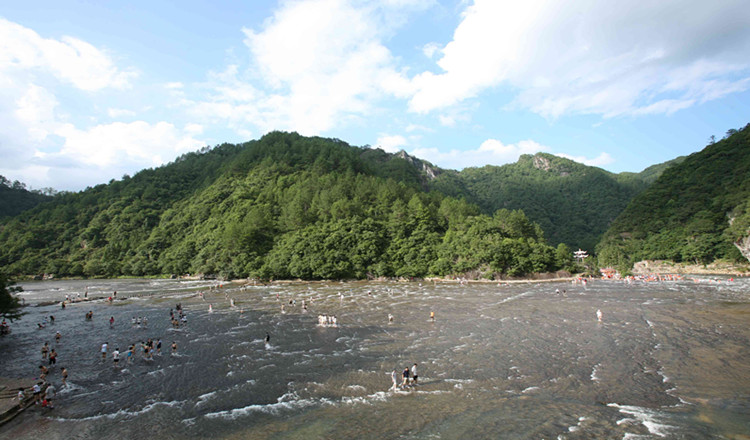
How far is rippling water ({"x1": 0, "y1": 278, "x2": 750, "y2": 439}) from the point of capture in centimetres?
1791

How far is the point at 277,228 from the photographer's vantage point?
4643 inches

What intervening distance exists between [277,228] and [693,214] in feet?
419

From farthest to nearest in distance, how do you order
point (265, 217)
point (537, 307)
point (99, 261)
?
point (99, 261)
point (265, 217)
point (537, 307)

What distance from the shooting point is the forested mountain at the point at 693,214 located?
9756 cm

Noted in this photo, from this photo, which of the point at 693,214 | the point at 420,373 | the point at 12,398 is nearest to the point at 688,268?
the point at 693,214

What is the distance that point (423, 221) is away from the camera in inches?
4304

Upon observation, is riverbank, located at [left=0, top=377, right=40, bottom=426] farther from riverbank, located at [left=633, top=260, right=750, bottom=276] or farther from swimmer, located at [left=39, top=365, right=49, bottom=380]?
riverbank, located at [left=633, top=260, right=750, bottom=276]

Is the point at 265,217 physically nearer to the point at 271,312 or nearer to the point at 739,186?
the point at 271,312

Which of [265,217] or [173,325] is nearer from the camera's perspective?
[173,325]

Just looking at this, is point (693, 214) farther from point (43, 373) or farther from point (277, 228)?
point (43, 373)

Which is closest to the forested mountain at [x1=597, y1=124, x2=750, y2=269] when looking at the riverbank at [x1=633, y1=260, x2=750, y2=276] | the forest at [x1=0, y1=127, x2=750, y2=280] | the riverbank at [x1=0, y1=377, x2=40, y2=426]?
the forest at [x1=0, y1=127, x2=750, y2=280]

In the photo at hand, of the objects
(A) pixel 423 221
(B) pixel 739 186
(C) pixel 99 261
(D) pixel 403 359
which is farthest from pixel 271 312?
Result: (B) pixel 739 186

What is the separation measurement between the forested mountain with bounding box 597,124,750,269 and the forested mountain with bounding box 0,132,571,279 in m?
35.0

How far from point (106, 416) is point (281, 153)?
6597 inches
